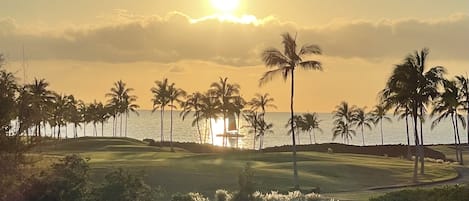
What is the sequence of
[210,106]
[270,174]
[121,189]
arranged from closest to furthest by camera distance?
[121,189] < [270,174] < [210,106]

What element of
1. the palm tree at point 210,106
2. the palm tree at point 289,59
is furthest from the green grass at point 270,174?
the palm tree at point 210,106

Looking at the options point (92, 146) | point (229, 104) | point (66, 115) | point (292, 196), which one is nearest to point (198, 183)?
point (292, 196)

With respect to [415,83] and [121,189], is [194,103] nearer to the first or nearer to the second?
[415,83]

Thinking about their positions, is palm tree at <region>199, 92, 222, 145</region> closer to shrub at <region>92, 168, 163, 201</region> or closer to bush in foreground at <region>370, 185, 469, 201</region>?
bush in foreground at <region>370, 185, 469, 201</region>

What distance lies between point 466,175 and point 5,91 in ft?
147

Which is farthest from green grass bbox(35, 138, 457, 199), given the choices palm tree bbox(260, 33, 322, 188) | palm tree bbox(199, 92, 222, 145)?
palm tree bbox(199, 92, 222, 145)

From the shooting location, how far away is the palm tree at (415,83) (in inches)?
1927

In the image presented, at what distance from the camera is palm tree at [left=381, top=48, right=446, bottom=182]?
1927 inches

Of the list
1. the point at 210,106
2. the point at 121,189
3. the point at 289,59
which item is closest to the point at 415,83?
the point at 289,59

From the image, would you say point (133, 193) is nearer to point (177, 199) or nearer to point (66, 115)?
point (177, 199)

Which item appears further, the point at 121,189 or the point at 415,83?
the point at 415,83

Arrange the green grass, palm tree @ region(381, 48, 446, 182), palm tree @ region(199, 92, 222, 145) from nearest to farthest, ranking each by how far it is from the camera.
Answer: the green grass < palm tree @ region(381, 48, 446, 182) < palm tree @ region(199, 92, 222, 145)

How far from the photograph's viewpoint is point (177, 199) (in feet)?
59.6

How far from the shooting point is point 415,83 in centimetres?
4894
